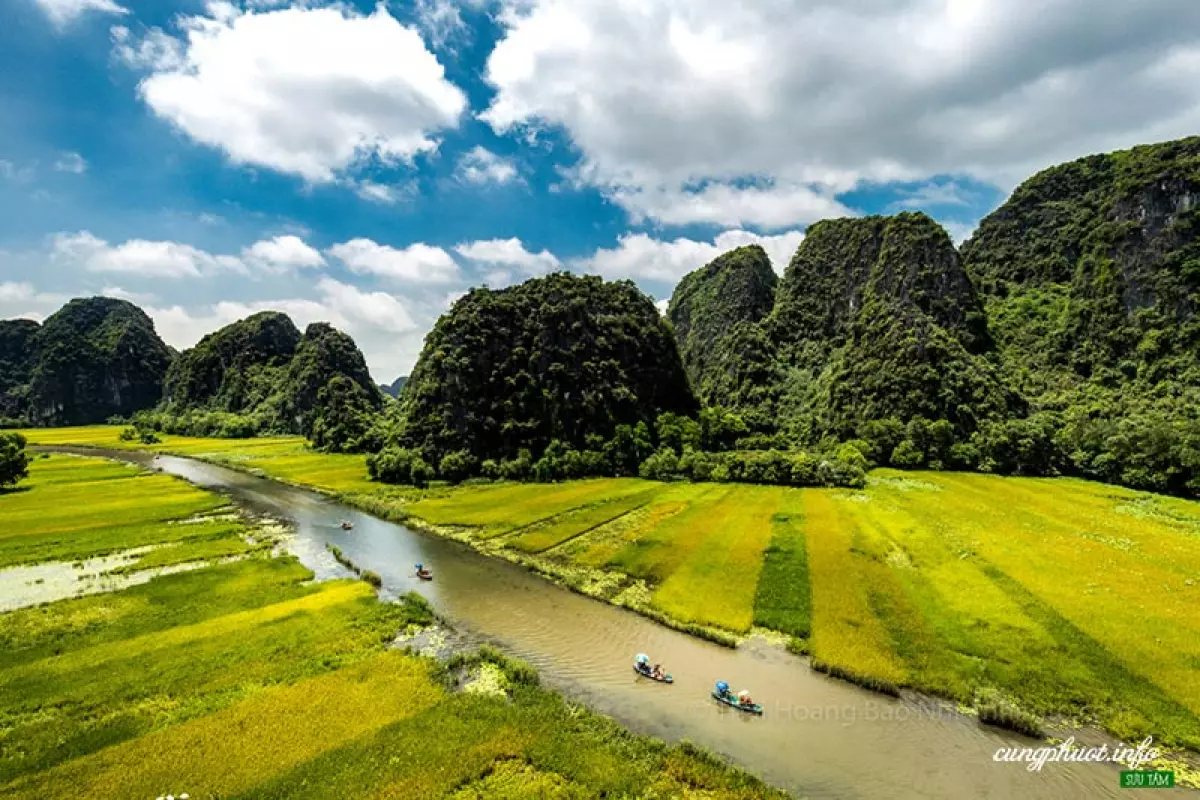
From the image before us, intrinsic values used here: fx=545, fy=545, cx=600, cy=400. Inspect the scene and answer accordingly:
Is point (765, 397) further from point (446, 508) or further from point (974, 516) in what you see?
point (446, 508)

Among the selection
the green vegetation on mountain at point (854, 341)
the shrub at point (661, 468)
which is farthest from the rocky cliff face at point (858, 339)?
the shrub at point (661, 468)

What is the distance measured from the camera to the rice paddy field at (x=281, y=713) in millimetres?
18797

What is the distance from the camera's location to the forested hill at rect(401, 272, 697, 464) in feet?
327

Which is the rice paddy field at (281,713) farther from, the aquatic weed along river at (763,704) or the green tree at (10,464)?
the green tree at (10,464)

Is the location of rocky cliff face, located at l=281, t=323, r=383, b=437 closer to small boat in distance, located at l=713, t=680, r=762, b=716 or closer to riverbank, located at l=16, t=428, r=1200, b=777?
riverbank, located at l=16, t=428, r=1200, b=777

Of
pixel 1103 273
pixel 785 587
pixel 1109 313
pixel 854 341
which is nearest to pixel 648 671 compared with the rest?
pixel 785 587

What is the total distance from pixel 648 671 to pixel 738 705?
4.65 metres

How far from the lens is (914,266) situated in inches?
5241

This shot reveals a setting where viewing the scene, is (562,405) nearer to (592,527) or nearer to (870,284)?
(592,527)

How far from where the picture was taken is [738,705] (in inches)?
940

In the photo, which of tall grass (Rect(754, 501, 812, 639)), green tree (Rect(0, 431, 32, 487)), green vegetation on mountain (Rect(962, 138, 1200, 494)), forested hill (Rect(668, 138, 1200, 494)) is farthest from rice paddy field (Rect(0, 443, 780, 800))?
forested hill (Rect(668, 138, 1200, 494))

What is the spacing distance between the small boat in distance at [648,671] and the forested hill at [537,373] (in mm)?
72555

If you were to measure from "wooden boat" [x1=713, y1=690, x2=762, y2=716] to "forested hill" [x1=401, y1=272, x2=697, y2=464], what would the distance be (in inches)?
2966

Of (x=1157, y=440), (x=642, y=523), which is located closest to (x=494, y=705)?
(x=642, y=523)
